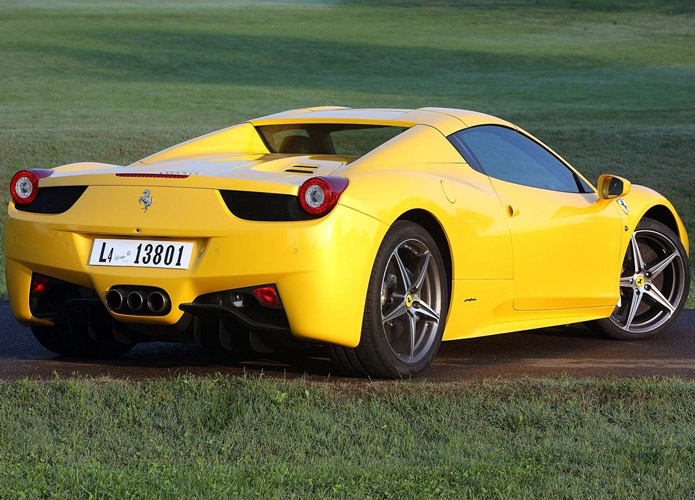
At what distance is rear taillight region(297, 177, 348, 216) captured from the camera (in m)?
5.69

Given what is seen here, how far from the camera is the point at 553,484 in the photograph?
435 centimetres

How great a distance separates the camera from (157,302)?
19.3 feet

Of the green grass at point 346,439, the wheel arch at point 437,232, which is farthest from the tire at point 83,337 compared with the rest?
the wheel arch at point 437,232

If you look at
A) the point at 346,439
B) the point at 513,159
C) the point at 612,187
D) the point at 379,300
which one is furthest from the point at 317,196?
the point at 612,187

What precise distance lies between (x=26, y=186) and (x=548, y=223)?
2.78 m

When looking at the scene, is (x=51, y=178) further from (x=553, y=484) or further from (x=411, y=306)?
(x=553, y=484)

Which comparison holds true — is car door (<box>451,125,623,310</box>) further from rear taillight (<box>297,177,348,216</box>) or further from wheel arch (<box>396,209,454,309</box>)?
rear taillight (<box>297,177,348,216</box>)

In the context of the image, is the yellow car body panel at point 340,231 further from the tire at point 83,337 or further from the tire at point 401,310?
the tire at point 83,337

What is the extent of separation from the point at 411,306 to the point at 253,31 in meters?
45.0

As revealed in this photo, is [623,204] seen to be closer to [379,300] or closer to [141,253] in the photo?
[379,300]

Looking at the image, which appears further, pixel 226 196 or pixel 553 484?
pixel 226 196

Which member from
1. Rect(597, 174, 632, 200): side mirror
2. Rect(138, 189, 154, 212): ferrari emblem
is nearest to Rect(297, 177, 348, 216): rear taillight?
Rect(138, 189, 154, 212): ferrari emblem

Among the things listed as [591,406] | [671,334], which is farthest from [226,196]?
[671,334]

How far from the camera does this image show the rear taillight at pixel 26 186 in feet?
20.9
